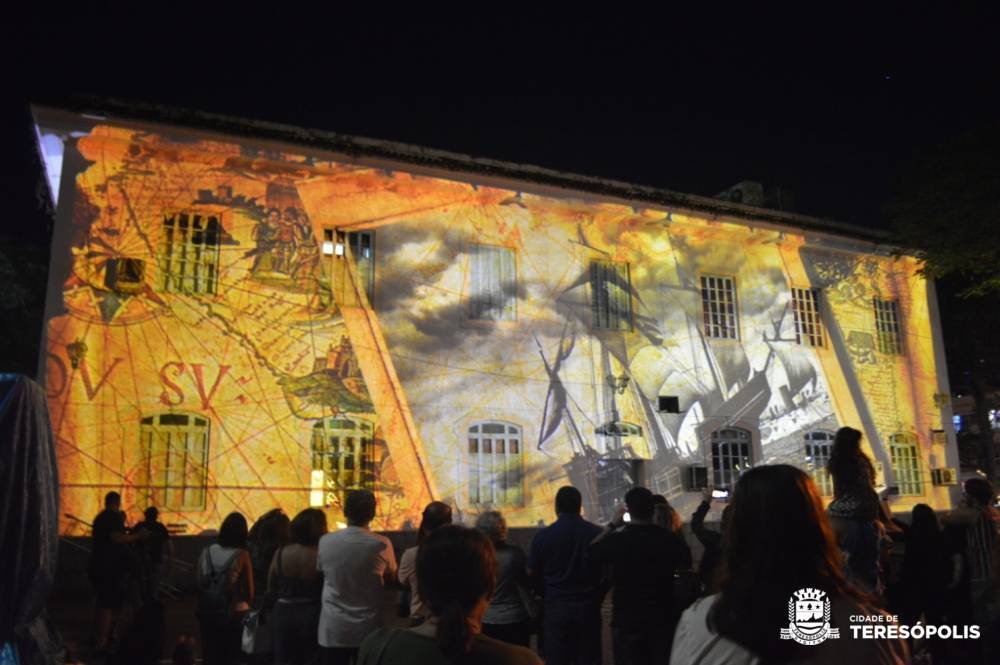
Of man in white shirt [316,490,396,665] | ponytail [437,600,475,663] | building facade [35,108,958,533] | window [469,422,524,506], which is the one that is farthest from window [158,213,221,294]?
ponytail [437,600,475,663]

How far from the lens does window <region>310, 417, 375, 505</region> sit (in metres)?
13.8

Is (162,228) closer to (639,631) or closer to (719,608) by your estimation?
(639,631)

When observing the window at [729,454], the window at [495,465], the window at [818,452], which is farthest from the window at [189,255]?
the window at [818,452]

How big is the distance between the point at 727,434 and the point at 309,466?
913cm

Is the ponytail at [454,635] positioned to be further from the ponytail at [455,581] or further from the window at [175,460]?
the window at [175,460]

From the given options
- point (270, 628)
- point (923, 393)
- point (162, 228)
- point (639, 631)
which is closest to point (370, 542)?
point (270, 628)

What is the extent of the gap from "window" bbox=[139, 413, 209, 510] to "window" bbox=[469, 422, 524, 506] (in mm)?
4705

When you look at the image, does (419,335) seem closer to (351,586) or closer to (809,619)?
(351,586)

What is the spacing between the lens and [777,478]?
7.29 feet

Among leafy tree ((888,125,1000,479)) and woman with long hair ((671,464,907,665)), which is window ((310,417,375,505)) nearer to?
woman with long hair ((671,464,907,665))

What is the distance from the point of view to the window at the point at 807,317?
18969 millimetres

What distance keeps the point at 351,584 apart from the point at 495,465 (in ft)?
32.3

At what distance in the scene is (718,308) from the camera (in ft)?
59.6

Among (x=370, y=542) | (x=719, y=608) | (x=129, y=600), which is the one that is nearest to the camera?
(x=719, y=608)
